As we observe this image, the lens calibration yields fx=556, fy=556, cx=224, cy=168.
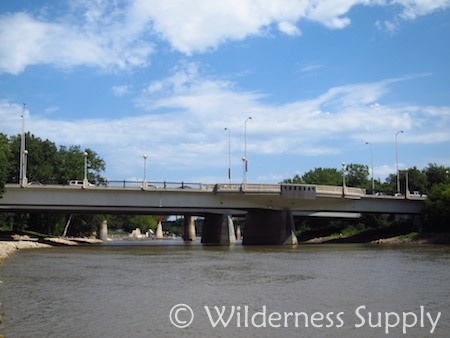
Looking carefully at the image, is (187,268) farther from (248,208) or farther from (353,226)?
(353,226)

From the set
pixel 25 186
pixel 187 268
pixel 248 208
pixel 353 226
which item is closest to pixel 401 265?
pixel 187 268

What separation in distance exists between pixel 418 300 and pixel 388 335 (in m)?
7.46

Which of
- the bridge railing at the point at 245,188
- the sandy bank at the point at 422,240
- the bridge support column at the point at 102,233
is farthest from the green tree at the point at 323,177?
the bridge railing at the point at 245,188

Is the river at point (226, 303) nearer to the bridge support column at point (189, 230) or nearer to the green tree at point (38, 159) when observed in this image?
the green tree at point (38, 159)

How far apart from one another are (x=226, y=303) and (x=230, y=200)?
2207 inches

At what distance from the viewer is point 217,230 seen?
107188 mm

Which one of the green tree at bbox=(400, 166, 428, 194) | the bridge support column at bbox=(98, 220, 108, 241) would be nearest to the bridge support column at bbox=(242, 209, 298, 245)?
the green tree at bbox=(400, 166, 428, 194)

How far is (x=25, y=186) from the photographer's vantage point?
69.7 m

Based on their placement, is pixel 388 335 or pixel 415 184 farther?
pixel 415 184

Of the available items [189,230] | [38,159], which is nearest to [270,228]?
[38,159]

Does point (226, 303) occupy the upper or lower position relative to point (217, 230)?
lower

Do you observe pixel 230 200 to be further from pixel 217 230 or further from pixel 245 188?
pixel 217 230

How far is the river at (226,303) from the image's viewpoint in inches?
690

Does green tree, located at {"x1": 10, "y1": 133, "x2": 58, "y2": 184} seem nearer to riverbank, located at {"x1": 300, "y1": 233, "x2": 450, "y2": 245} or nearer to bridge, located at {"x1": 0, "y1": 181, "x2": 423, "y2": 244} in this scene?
bridge, located at {"x1": 0, "y1": 181, "x2": 423, "y2": 244}
